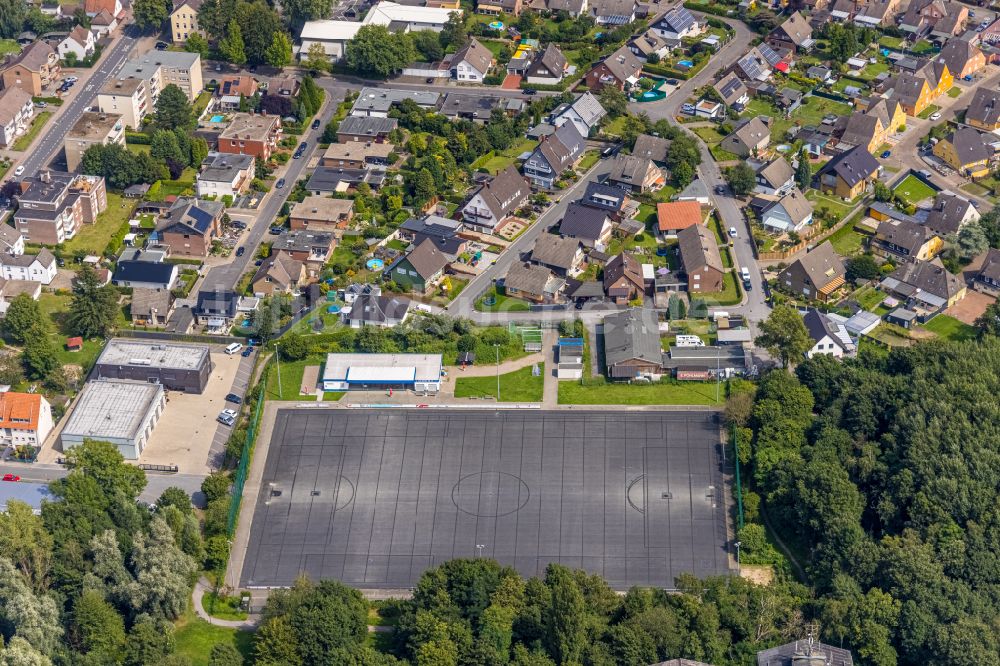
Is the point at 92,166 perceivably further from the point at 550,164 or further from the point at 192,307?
the point at 550,164

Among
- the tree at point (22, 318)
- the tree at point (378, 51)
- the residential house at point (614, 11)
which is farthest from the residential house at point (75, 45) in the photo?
the residential house at point (614, 11)

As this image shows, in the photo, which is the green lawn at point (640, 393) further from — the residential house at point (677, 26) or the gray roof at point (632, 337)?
the residential house at point (677, 26)

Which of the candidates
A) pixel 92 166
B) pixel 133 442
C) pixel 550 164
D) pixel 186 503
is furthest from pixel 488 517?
pixel 92 166

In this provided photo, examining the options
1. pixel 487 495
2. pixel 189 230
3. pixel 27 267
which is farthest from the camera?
pixel 189 230

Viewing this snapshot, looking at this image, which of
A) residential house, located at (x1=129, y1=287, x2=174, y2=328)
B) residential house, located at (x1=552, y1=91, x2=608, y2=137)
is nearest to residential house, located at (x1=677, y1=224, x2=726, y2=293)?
residential house, located at (x1=552, y1=91, x2=608, y2=137)

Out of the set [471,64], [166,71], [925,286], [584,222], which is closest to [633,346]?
[584,222]

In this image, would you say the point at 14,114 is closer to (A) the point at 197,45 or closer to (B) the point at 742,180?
(A) the point at 197,45

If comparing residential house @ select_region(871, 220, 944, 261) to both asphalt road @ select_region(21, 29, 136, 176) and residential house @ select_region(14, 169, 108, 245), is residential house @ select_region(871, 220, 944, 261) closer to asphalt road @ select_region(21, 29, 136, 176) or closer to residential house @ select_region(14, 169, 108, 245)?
residential house @ select_region(14, 169, 108, 245)
